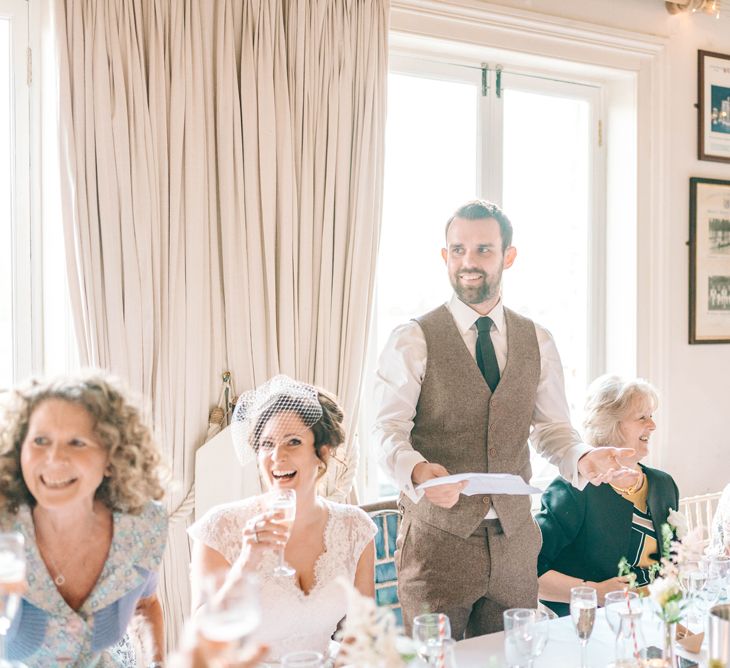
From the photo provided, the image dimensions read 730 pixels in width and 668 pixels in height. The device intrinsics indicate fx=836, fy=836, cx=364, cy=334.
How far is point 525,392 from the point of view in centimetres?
229

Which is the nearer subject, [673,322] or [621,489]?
[621,489]

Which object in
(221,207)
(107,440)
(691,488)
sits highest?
(221,207)

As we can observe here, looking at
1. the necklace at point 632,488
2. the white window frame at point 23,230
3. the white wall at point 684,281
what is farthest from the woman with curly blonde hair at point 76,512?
the white wall at point 684,281

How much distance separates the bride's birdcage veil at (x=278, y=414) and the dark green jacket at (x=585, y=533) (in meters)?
0.89

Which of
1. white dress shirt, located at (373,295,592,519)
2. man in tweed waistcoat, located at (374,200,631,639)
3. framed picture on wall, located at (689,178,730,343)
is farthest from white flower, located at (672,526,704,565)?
framed picture on wall, located at (689,178,730,343)

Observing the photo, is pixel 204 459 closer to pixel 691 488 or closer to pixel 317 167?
pixel 317 167

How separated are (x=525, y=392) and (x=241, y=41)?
1474mm

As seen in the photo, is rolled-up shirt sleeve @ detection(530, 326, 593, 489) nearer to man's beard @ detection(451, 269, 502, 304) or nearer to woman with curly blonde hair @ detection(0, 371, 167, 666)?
man's beard @ detection(451, 269, 502, 304)

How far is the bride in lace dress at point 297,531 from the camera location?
1916mm

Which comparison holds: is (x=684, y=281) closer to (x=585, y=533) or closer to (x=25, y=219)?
(x=585, y=533)

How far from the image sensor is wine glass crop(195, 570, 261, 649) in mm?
927

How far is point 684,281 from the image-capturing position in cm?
369

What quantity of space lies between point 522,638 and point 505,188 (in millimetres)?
2443

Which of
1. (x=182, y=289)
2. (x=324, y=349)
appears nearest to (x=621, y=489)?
(x=324, y=349)
